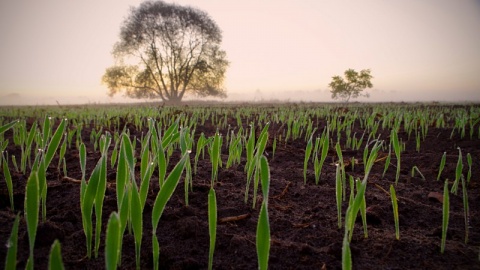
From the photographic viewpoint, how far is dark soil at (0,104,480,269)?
36.2 inches

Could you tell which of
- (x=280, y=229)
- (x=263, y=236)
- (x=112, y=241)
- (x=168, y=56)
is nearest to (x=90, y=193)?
(x=112, y=241)

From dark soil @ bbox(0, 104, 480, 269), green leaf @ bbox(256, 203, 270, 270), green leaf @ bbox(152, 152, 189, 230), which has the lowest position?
dark soil @ bbox(0, 104, 480, 269)

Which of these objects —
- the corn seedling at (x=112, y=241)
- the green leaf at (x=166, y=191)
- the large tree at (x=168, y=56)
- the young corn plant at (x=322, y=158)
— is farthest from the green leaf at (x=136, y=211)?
the large tree at (x=168, y=56)

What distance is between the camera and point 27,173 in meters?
1.85

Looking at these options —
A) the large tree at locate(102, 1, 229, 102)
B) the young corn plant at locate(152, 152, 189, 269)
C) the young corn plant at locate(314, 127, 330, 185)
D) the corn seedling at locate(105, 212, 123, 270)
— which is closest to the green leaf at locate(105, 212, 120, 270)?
the corn seedling at locate(105, 212, 123, 270)

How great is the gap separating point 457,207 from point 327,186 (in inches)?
26.3

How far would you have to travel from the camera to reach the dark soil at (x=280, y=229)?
3.02 ft

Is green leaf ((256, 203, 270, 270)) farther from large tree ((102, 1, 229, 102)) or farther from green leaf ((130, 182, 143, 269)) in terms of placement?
large tree ((102, 1, 229, 102))

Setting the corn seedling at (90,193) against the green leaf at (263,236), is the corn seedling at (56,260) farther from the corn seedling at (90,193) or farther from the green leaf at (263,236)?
the green leaf at (263,236)

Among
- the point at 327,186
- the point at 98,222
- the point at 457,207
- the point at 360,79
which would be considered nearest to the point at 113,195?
the point at 98,222

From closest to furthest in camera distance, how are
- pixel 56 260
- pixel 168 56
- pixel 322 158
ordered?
pixel 56 260 → pixel 322 158 → pixel 168 56

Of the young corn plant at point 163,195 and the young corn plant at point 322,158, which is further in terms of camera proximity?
A: the young corn plant at point 322,158

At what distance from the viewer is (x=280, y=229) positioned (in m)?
1.15

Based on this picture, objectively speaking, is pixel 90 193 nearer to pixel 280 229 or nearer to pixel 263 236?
pixel 263 236
